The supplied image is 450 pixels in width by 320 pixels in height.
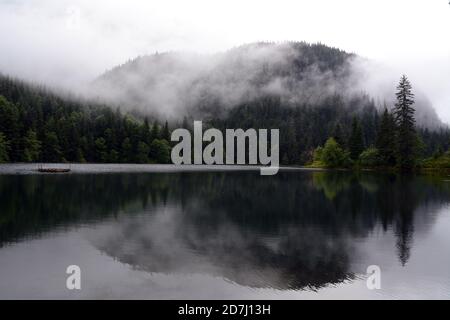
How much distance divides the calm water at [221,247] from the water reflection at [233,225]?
9 centimetres

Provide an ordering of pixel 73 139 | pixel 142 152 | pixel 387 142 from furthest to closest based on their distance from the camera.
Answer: pixel 142 152
pixel 73 139
pixel 387 142

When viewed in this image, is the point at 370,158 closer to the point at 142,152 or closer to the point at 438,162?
the point at 438,162

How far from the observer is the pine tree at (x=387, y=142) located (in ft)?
359

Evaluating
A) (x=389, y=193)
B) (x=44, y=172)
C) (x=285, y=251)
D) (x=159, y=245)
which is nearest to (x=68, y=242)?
(x=159, y=245)

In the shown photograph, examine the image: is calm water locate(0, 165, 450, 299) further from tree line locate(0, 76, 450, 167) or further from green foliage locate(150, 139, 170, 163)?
green foliage locate(150, 139, 170, 163)

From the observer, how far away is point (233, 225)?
30.9 meters

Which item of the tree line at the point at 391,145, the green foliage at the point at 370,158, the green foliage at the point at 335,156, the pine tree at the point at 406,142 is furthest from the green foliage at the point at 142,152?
the pine tree at the point at 406,142

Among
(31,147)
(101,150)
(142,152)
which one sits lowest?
(142,152)

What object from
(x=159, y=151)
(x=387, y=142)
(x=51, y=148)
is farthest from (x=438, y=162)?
(x=51, y=148)

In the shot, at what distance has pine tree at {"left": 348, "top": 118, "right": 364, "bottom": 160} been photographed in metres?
123

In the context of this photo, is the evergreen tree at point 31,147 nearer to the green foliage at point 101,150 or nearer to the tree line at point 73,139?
the tree line at point 73,139

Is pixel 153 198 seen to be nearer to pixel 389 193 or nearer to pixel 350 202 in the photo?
pixel 350 202

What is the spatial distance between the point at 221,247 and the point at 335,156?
358ft

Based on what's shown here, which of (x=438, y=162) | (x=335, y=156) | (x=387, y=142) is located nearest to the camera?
(x=438, y=162)
